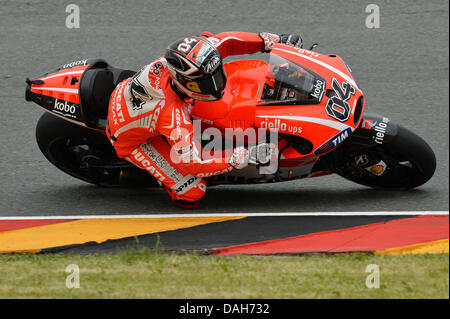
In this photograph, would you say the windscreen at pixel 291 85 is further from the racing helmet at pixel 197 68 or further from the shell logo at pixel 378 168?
the shell logo at pixel 378 168

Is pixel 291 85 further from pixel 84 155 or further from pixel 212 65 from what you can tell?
pixel 84 155

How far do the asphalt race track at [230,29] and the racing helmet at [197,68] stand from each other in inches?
43.8

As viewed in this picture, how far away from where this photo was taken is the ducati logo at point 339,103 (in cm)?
604

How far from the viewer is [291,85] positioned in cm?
610

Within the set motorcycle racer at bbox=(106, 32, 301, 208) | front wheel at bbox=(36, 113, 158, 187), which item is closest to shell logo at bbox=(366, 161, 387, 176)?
motorcycle racer at bbox=(106, 32, 301, 208)

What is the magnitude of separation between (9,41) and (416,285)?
5.57m

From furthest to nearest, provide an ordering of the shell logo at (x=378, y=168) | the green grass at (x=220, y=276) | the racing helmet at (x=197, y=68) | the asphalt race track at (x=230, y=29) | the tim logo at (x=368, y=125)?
the asphalt race track at (x=230, y=29), the shell logo at (x=378, y=168), the tim logo at (x=368, y=125), the racing helmet at (x=197, y=68), the green grass at (x=220, y=276)

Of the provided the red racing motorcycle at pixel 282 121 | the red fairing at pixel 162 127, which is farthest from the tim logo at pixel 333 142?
the red fairing at pixel 162 127

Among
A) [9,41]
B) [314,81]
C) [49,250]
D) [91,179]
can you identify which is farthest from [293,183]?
[9,41]

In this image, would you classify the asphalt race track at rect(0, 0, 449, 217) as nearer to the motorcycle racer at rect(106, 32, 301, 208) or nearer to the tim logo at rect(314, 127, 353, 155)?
the motorcycle racer at rect(106, 32, 301, 208)

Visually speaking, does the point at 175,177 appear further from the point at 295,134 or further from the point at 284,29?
the point at 284,29

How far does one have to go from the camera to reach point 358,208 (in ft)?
21.2

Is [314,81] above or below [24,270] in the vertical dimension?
above

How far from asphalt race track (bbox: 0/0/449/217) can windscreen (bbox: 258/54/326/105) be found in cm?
93
